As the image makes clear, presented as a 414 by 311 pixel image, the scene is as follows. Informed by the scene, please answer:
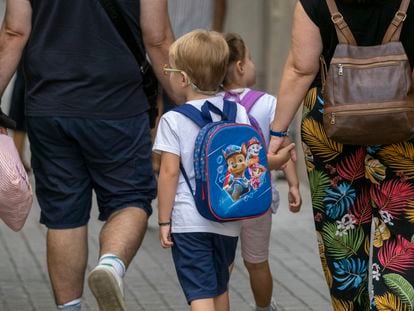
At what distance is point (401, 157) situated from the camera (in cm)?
530

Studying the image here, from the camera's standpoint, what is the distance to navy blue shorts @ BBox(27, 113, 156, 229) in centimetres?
596

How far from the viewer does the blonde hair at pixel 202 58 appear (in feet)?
17.6

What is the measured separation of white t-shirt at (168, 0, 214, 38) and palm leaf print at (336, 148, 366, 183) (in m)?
3.23

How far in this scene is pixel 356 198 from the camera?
5.55 meters

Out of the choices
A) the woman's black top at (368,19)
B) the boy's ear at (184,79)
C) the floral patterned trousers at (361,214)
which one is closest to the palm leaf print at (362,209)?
the floral patterned trousers at (361,214)

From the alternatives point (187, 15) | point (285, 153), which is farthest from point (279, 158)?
point (187, 15)

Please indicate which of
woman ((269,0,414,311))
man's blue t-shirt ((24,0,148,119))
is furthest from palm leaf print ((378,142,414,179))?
man's blue t-shirt ((24,0,148,119))

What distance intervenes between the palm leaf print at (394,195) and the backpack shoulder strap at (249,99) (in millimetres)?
847

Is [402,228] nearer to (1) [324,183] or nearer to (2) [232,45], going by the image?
(1) [324,183]

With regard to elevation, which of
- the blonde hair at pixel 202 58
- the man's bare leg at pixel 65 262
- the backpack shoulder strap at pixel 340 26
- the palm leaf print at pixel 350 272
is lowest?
the man's bare leg at pixel 65 262

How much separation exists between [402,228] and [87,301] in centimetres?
230

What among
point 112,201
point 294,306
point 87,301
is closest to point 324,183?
point 112,201

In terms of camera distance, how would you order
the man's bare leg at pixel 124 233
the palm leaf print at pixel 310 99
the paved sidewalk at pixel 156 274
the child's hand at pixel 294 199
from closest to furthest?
the palm leaf print at pixel 310 99 → the man's bare leg at pixel 124 233 → the child's hand at pixel 294 199 → the paved sidewalk at pixel 156 274

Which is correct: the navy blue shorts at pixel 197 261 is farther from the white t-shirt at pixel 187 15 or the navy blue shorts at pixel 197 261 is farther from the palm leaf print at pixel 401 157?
the white t-shirt at pixel 187 15
